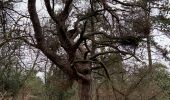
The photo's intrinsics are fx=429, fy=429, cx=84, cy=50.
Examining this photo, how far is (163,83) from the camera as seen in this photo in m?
33.6

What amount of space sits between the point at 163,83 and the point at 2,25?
60.1 feet

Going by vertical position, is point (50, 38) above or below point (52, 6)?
below

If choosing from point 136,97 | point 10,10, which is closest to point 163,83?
point 136,97

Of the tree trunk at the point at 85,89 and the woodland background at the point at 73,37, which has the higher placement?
the woodland background at the point at 73,37

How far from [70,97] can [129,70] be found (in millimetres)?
9686

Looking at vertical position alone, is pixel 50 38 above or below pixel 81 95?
above

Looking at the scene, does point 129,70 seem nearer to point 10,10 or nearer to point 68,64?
point 68,64

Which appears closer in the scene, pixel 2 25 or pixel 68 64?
pixel 2 25

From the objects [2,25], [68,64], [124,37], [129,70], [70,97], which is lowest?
[70,97]

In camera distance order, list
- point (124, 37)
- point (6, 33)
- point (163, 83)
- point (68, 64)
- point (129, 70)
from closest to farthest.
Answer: point (6, 33)
point (124, 37)
point (68, 64)
point (129, 70)
point (163, 83)

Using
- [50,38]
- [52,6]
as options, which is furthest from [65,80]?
[52,6]

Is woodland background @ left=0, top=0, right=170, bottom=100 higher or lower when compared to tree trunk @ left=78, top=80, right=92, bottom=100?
higher

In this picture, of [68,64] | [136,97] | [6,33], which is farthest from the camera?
[136,97]

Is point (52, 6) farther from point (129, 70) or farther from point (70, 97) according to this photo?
point (70, 97)
